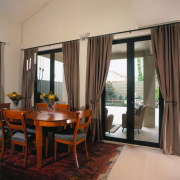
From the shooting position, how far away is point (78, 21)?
3.73 metres

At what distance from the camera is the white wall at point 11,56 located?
412 cm

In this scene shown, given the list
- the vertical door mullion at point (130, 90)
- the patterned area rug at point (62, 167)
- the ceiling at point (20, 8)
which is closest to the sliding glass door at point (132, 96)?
the vertical door mullion at point (130, 90)

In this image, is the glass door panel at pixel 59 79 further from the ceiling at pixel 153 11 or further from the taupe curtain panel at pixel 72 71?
the ceiling at pixel 153 11

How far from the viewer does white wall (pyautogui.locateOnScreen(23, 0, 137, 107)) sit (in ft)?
10.7

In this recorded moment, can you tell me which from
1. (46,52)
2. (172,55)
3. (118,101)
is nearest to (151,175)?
(118,101)

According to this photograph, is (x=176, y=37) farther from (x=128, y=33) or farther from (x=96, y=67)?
(x=96, y=67)

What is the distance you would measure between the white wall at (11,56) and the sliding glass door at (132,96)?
294 cm

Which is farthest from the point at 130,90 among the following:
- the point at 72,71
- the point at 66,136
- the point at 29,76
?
the point at 29,76

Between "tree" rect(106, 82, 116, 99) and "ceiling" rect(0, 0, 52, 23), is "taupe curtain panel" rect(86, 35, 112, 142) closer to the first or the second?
"tree" rect(106, 82, 116, 99)

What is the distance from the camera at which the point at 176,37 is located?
106 inches

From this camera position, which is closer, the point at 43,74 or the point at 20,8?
the point at 20,8

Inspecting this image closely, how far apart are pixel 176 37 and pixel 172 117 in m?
1.51

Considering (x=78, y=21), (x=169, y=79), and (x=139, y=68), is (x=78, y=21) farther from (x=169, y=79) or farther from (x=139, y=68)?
(x=169, y=79)

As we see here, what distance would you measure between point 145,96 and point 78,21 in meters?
2.53
